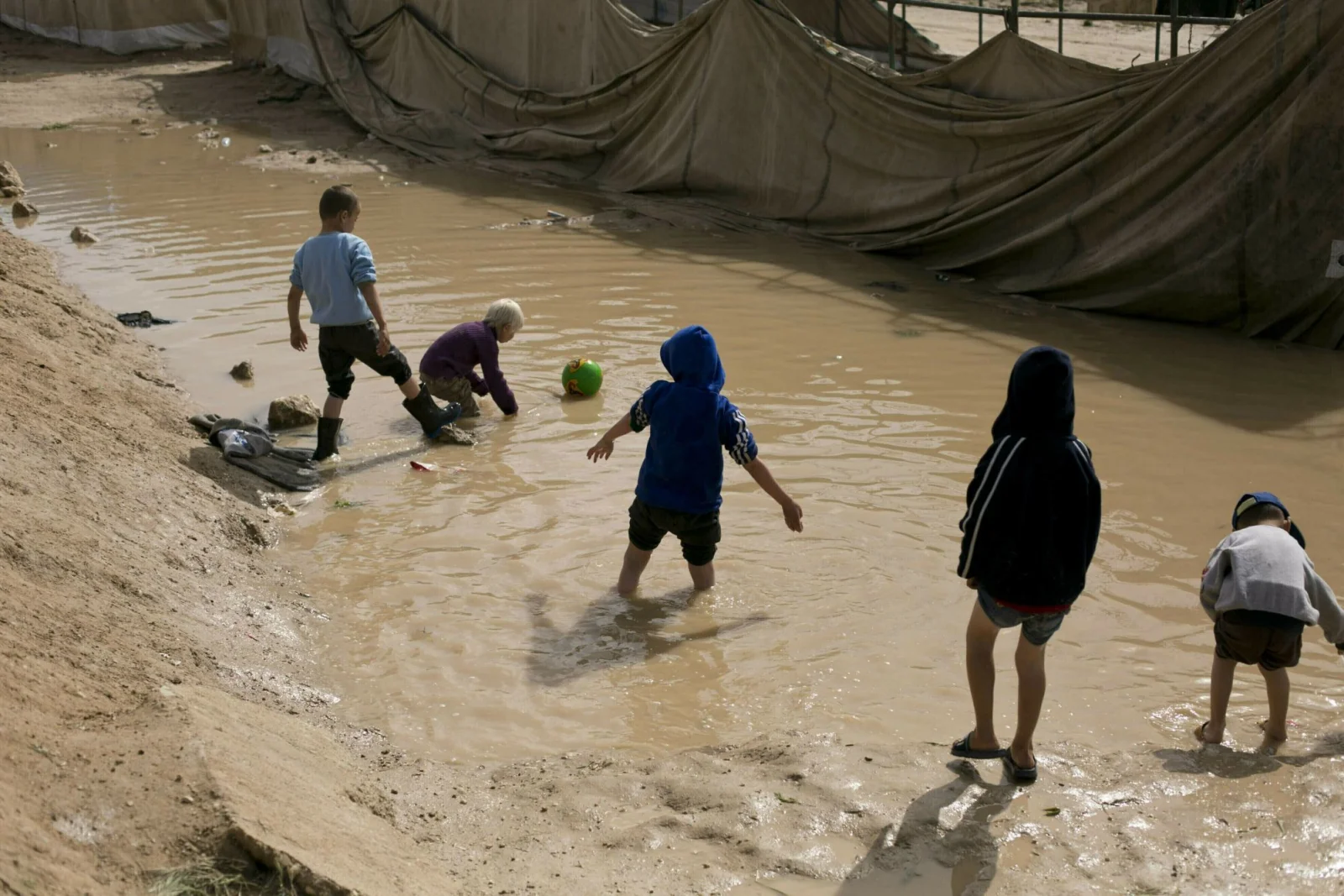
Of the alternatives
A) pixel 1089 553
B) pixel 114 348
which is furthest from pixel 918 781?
pixel 114 348

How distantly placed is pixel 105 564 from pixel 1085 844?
12.6ft

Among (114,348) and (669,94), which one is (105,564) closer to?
(114,348)

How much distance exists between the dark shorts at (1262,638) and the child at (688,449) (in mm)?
1798

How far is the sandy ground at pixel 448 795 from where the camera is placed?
3.30 meters

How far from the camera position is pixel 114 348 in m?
9.20

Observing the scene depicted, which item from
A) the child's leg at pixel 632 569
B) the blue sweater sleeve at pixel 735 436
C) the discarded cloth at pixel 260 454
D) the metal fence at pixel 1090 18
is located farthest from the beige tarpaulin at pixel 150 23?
the blue sweater sleeve at pixel 735 436

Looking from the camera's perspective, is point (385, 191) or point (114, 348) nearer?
point (114, 348)

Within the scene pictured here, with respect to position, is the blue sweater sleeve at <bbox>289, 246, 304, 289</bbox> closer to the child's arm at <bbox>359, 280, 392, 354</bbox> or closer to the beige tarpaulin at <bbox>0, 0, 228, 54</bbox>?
the child's arm at <bbox>359, 280, 392, 354</bbox>

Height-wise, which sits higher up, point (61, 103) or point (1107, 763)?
point (61, 103)

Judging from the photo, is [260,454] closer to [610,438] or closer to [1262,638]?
[610,438]

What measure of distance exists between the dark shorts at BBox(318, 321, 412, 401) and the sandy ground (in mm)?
2130

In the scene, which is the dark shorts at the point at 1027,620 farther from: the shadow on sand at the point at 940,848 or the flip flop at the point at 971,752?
the shadow on sand at the point at 940,848

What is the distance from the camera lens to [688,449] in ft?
19.1

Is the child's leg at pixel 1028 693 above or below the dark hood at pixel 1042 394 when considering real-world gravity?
below
